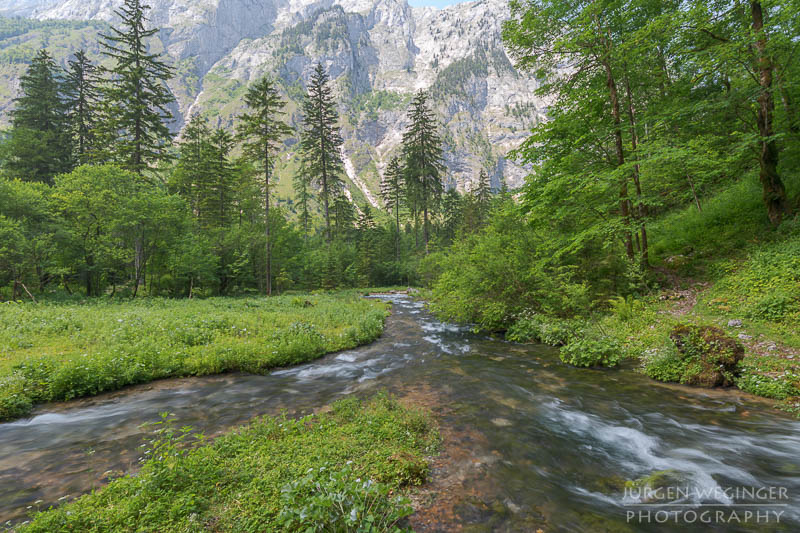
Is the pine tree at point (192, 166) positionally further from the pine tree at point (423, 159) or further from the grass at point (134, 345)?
the pine tree at point (423, 159)

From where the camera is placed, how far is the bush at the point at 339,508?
9.98 ft

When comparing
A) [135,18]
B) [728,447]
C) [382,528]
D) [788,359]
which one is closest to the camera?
[382,528]

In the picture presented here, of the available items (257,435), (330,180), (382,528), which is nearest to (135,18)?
(330,180)

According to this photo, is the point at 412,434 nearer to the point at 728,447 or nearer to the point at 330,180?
the point at 728,447

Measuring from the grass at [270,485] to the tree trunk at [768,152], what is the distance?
1464 cm

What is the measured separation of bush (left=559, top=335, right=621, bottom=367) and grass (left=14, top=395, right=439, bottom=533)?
20.1 feet

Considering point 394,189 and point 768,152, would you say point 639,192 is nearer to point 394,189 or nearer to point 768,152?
point 768,152

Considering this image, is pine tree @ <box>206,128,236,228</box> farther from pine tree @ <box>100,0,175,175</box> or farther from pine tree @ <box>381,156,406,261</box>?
pine tree @ <box>381,156,406,261</box>

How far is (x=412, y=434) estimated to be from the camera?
211 inches

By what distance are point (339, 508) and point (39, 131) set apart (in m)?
40.4

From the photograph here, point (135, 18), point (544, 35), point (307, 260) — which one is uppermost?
point (135, 18)

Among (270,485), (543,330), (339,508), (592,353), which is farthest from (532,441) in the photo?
(543,330)

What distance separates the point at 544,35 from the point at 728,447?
1528 centimetres

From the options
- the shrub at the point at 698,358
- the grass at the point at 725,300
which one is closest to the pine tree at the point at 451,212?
the grass at the point at 725,300
